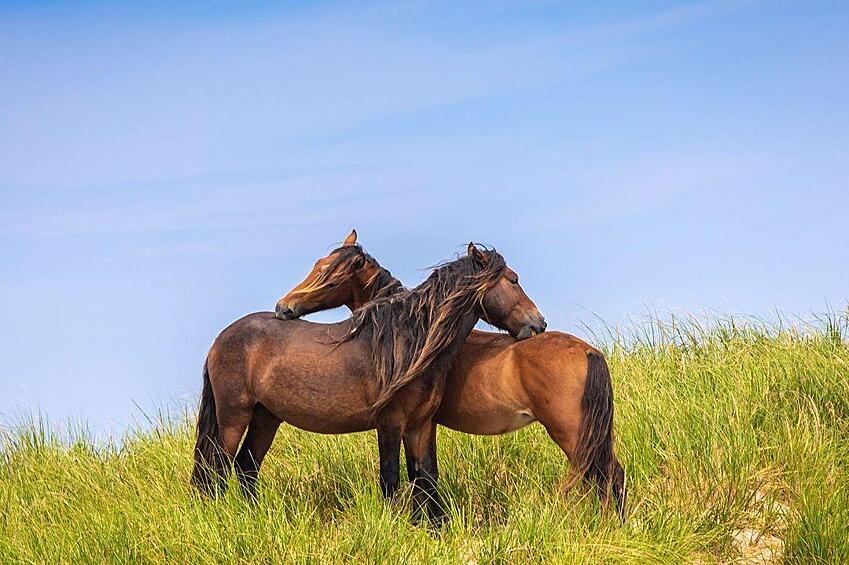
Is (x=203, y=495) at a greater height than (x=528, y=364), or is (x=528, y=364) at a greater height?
(x=528, y=364)

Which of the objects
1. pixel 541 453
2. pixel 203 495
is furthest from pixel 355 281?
pixel 541 453

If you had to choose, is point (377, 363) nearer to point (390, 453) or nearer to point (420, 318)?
point (420, 318)

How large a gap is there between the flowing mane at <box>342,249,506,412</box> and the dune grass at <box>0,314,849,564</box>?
71 centimetres

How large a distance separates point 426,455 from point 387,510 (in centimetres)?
62

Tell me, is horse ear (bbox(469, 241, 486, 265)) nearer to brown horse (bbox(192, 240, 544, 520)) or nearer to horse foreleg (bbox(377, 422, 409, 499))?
brown horse (bbox(192, 240, 544, 520))

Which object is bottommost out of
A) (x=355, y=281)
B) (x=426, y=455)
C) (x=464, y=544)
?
(x=464, y=544)

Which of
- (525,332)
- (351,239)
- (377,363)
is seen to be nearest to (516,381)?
(525,332)

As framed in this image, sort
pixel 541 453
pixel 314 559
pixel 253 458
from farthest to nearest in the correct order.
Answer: pixel 541 453 → pixel 253 458 → pixel 314 559

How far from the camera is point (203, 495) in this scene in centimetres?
666

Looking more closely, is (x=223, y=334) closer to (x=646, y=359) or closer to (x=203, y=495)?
(x=203, y=495)

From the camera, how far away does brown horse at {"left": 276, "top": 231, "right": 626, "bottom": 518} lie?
6277 millimetres

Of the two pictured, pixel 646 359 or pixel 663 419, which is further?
pixel 646 359

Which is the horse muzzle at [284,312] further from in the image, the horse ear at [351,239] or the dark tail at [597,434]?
the dark tail at [597,434]

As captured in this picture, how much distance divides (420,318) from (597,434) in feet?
4.20
